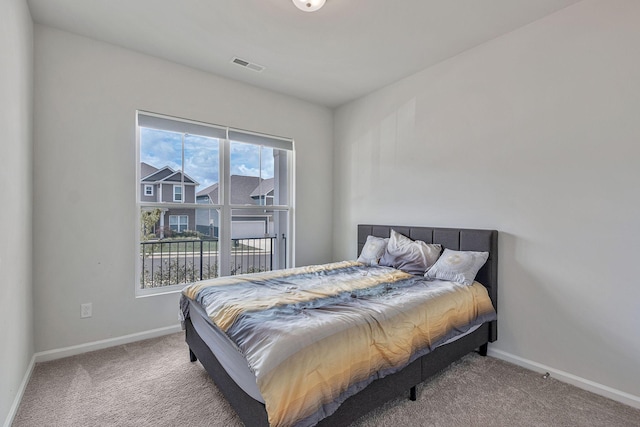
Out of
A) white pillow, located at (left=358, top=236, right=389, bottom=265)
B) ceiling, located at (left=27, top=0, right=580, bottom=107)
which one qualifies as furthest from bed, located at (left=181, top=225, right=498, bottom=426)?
ceiling, located at (left=27, top=0, right=580, bottom=107)

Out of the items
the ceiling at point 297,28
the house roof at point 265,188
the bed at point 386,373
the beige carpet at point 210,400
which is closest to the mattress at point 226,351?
the bed at point 386,373

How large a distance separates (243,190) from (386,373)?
2.71 m

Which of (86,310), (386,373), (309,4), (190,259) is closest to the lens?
(386,373)

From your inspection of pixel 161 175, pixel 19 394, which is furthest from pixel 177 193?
pixel 19 394

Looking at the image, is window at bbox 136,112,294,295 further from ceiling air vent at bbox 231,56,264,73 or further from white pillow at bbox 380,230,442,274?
white pillow at bbox 380,230,442,274

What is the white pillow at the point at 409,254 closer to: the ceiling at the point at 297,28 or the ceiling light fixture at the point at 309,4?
the ceiling at the point at 297,28

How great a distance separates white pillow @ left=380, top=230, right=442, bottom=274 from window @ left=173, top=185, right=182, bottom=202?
2.35 m

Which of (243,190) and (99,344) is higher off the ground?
(243,190)

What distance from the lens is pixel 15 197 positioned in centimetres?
190

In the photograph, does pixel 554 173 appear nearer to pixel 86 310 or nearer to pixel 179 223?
pixel 179 223

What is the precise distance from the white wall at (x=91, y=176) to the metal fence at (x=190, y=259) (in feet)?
0.70

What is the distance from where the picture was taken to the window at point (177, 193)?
10.4ft

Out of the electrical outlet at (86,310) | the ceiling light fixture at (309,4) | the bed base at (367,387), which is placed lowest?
the bed base at (367,387)

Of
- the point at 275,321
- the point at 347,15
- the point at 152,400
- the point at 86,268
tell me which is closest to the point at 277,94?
the point at 347,15
